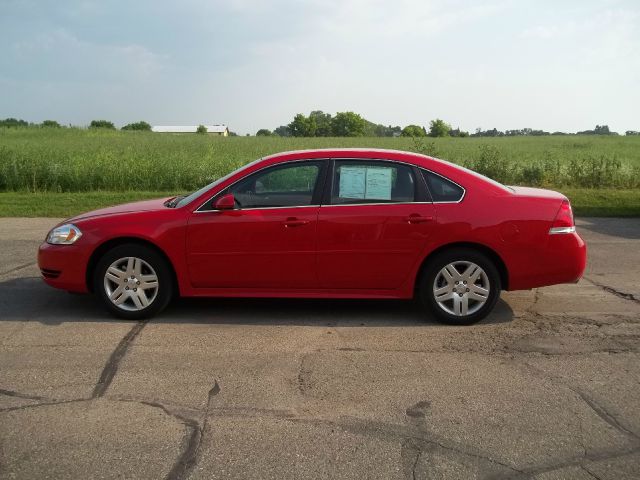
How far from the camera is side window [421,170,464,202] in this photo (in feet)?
17.0

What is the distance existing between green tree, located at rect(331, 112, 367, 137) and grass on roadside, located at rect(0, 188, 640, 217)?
105875 millimetres

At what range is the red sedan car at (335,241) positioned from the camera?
16.8 ft

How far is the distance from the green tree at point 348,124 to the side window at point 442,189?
114934 millimetres

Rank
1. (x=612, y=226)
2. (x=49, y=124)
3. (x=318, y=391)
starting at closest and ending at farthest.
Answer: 1. (x=318, y=391)
2. (x=612, y=226)
3. (x=49, y=124)

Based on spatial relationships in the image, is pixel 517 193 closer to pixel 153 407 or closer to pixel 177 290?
pixel 177 290

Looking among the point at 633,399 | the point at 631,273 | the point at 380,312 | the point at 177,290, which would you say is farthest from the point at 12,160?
the point at 633,399

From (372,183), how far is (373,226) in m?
0.41

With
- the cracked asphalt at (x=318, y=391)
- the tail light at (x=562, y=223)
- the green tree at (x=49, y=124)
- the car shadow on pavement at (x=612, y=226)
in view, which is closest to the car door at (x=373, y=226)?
the cracked asphalt at (x=318, y=391)

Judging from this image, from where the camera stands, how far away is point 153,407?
358cm

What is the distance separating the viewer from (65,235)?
535 cm

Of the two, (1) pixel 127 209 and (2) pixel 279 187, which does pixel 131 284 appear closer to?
(1) pixel 127 209

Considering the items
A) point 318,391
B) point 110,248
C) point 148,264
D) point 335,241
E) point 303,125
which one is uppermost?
point 303,125

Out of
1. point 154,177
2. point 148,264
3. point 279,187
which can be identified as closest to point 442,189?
point 279,187

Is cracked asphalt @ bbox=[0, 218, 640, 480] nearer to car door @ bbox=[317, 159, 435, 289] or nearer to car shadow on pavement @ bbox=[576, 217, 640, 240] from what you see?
car door @ bbox=[317, 159, 435, 289]
